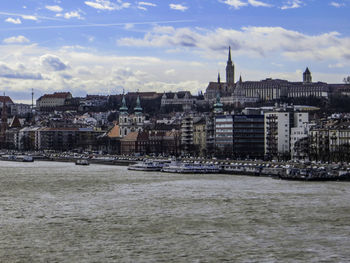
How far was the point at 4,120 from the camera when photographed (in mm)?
180000

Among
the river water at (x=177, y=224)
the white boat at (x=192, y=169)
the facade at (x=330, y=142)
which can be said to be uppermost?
the facade at (x=330, y=142)

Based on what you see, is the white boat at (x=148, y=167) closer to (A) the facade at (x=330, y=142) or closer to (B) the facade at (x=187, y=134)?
(A) the facade at (x=330, y=142)

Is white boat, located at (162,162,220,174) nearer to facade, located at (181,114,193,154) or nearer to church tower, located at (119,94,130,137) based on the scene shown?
facade, located at (181,114,193,154)

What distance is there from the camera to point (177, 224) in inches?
1222

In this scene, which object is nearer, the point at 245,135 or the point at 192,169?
the point at 192,169

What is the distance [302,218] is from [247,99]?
528ft

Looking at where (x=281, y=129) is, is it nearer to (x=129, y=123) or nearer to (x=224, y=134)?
(x=224, y=134)

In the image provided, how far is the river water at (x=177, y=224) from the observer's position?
25.1m

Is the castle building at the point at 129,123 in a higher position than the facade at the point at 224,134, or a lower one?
higher

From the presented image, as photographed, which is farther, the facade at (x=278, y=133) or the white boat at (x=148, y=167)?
the facade at (x=278, y=133)

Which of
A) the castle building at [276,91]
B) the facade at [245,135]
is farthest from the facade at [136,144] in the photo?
the castle building at [276,91]

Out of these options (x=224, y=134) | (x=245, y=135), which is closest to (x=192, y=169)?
(x=245, y=135)

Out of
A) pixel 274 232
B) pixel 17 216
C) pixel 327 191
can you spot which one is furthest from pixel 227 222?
pixel 327 191

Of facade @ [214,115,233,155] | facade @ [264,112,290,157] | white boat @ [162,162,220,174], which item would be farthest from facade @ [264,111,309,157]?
white boat @ [162,162,220,174]
